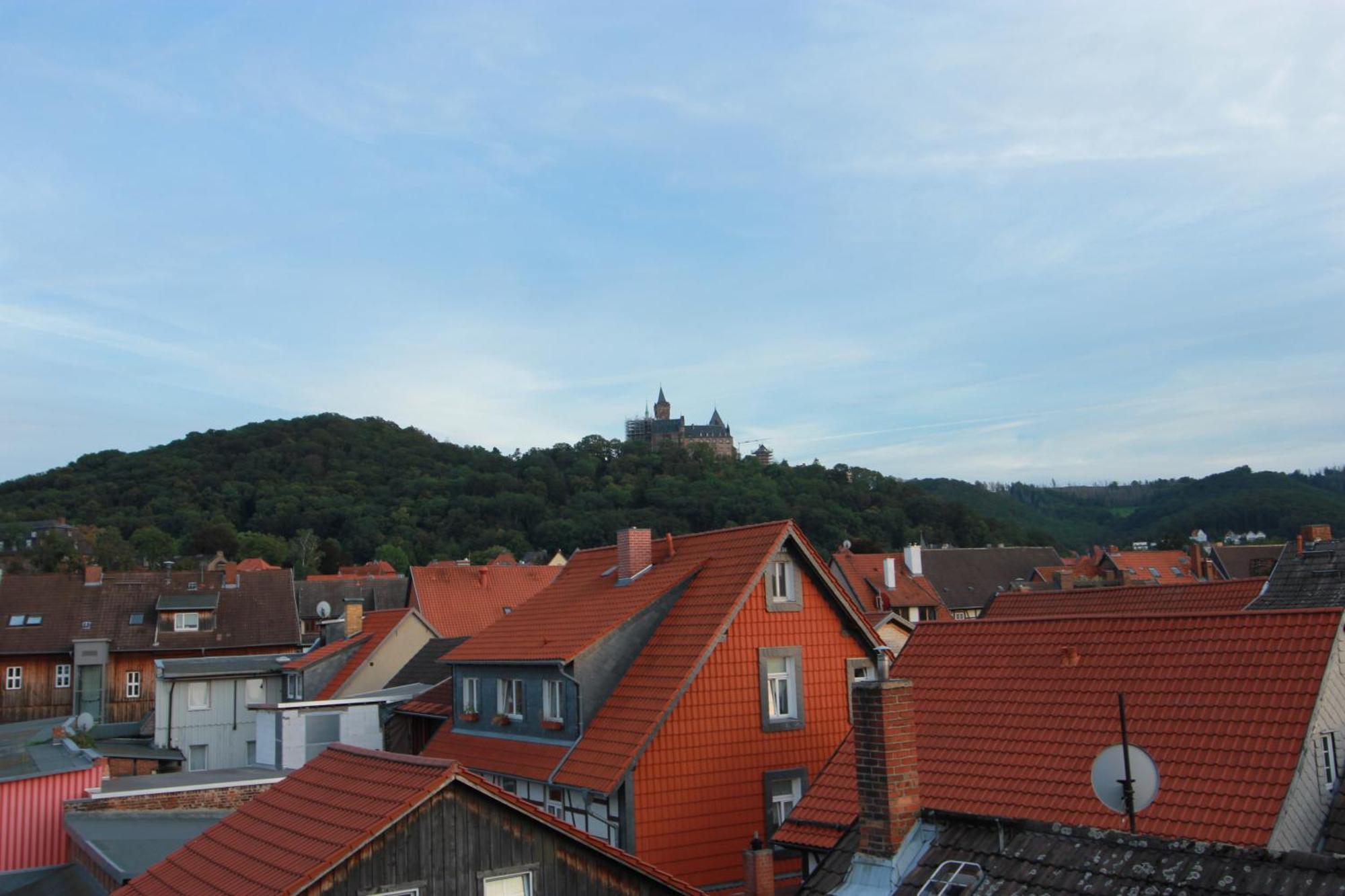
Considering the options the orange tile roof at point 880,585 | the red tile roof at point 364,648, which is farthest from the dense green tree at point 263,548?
the red tile roof at point 364,648

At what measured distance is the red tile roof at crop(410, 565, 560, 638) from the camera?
4675cm

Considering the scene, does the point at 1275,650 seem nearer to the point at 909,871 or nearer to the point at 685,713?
the point at 909,871

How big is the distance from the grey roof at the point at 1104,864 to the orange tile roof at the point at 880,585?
2198 inches

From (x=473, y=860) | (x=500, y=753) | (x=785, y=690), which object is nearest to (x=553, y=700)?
(x=500, y=753)

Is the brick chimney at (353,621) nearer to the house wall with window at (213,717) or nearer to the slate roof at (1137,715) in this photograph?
the house wall with window at (213,717)

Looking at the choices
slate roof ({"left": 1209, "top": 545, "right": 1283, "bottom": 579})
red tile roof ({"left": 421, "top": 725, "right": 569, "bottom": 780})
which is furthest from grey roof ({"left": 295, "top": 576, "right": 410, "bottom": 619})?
slate roof ({"left": 1209, "top": 545, "right": 1283, "bottom": 579})

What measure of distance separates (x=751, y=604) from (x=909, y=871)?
37.1 feet

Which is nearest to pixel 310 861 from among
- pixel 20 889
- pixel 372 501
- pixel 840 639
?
pixel 20 889

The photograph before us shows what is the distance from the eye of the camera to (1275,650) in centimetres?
1284

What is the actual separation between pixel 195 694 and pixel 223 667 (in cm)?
133

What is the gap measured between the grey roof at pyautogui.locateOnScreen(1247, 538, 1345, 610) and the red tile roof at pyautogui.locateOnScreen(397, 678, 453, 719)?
67.0 feet

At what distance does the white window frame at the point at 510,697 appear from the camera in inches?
913

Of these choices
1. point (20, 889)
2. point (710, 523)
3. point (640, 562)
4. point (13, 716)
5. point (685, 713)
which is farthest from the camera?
point (710, 523)

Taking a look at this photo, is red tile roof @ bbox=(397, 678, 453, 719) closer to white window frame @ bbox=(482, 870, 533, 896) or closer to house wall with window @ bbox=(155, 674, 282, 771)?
house wall with window @ bbox=(155, 674, 282, 771)
